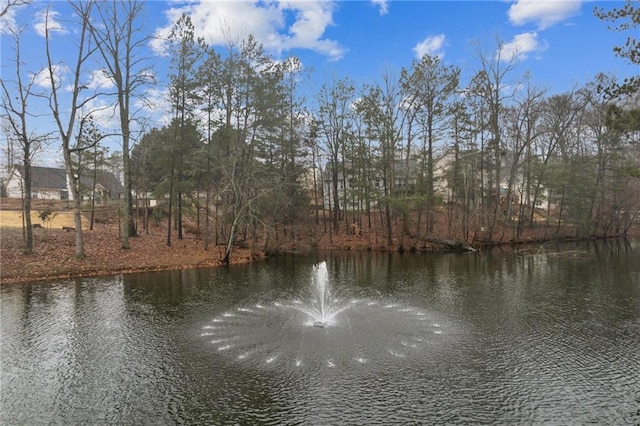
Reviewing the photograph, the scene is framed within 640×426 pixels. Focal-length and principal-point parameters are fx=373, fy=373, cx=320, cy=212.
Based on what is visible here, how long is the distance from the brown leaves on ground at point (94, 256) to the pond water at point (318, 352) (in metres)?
1.70

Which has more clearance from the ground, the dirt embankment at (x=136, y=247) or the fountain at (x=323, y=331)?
the dirt embankment at (x=136, y=247)

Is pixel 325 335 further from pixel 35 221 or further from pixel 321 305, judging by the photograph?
pixel 35 221

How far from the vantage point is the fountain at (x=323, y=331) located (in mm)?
8234

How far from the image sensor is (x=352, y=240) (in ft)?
105

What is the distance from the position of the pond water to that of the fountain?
6 cm

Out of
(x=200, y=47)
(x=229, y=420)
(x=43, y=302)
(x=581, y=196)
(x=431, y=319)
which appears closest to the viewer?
(x=229, y=420)

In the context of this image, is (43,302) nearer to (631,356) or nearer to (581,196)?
(631,356)

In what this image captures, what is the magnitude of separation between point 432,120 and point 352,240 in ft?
39.7

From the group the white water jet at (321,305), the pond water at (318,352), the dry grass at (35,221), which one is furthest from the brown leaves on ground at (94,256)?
the white water jet at (321,305)

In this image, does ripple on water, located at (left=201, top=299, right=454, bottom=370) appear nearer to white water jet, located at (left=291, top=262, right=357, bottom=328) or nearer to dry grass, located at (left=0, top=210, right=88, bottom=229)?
white water jet, located at (left=291, top=262, right=357, bottom=328)

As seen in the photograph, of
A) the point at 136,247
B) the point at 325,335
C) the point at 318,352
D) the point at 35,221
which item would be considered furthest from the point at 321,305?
the point at 35,221

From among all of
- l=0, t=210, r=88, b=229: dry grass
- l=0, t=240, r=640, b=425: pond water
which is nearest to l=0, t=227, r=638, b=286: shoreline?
l=0, t=240, r=640, b=425: pond water

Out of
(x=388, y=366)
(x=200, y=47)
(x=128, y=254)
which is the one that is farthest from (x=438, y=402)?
(x=200, y=47)

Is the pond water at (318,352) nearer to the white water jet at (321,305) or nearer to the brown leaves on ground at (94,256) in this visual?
the white water jet at (321,305)
